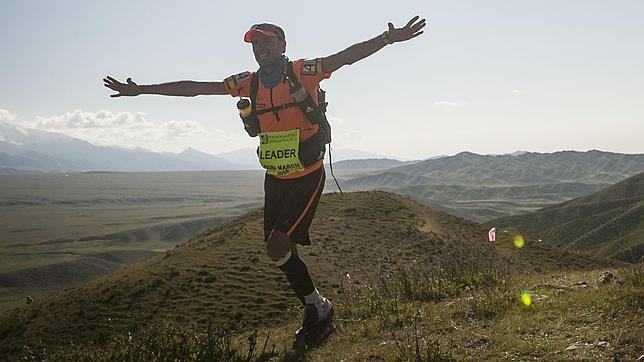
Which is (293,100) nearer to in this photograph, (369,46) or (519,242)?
(369,46)

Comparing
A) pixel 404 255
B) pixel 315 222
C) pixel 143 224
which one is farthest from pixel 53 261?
pixel 404 255

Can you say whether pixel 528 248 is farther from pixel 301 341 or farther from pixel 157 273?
pixel 301 341

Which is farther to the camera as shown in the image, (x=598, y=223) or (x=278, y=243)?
(x=598, y=223)

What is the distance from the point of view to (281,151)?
5039 mm

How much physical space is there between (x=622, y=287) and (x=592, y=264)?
23384mm

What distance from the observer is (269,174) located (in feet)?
17.6

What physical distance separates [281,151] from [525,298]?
3.59 metres

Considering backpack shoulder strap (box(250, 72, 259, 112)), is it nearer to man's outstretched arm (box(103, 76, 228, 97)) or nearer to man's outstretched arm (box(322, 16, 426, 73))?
man's outstretched arm (box(103, 76, 228, 97))

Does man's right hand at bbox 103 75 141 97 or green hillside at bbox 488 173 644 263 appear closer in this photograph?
man's right hand at bbox 103 75 141 97

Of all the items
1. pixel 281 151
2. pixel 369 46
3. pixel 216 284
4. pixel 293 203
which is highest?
pixel 369 46

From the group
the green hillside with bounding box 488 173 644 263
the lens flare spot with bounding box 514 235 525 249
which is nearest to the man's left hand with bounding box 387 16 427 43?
the lens flare spot with bounding box 514 235 525 249

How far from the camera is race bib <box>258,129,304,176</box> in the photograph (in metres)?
4.99

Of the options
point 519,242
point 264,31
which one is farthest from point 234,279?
point 519,242

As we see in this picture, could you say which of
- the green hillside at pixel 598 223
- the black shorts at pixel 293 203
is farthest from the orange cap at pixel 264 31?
the green hillside at pixel 598 223
